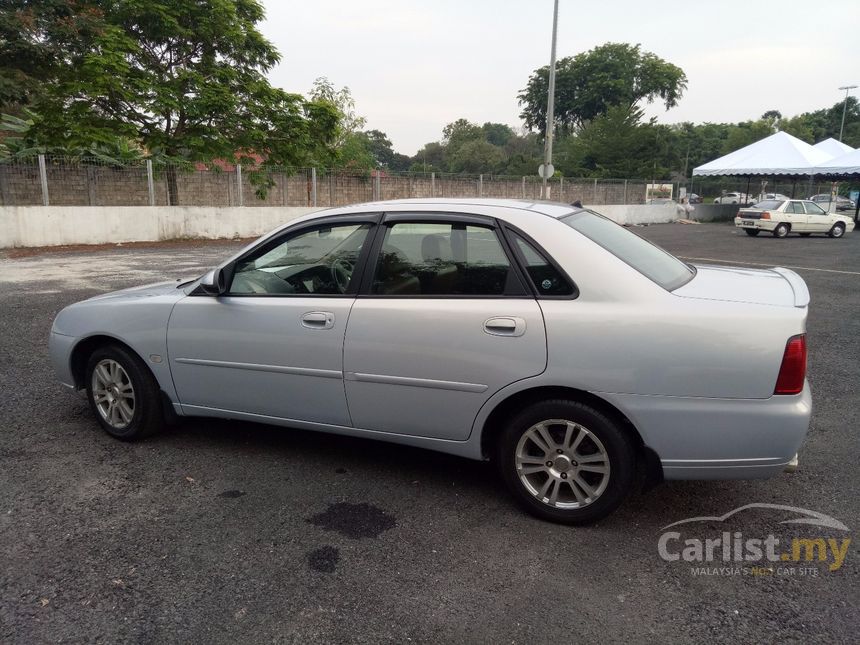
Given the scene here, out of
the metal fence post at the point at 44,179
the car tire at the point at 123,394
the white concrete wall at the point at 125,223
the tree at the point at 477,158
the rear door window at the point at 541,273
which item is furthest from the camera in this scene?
the tree at the point at 477,158

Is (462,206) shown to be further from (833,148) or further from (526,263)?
(833,148)

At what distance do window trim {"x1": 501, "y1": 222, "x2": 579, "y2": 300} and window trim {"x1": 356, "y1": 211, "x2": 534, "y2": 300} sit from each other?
2 centimetres

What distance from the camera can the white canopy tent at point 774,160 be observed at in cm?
2753

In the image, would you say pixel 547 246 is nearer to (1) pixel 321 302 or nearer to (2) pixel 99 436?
(1) pixel 321 302

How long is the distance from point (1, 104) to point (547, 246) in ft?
69.4

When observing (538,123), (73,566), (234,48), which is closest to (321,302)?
(73,566)

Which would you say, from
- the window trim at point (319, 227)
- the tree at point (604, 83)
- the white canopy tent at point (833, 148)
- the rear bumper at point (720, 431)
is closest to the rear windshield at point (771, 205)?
the white canopy tent at point (833, 148)

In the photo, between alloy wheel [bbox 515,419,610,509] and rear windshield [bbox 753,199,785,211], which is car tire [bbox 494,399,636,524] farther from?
rear windshield [bbox 753,199,785,211]

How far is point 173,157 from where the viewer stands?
803 inches

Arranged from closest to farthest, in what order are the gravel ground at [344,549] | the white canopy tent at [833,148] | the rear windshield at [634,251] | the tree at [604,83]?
the gravel ground at [344,549]
the rear windshield at [634,251]
the white canopy tent at [833,148]
the tree at [604,83]

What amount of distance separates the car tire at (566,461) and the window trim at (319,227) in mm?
1161

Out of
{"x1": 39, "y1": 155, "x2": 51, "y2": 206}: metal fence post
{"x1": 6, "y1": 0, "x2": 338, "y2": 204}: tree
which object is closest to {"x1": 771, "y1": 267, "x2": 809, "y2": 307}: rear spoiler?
{"x1": 39, "y1": 155, "x2": 51, "y2": 206}: metal fence post

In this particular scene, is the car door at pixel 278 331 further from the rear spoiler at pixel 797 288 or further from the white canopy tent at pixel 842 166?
the white canopy tent at pixel 842 166

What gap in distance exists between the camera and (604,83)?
6719 centimetres
